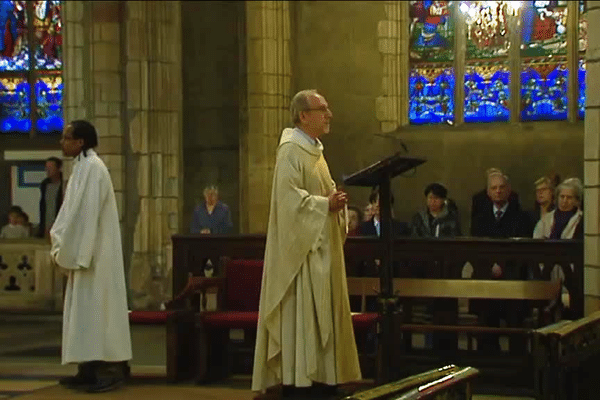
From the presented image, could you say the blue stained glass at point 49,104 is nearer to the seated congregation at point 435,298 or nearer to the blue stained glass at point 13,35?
the blue stained glass at point 13,35

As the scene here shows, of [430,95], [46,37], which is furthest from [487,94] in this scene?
[46,37]

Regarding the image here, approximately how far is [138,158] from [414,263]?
17.4ft

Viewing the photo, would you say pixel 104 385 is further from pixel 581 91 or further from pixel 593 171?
pixel 581 91

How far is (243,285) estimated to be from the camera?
877 centimetres

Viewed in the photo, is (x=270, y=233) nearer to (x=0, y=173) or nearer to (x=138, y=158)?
(x=138, y=158)

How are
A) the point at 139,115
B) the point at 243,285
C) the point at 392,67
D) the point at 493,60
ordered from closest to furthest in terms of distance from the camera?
the point at 243,285 < the point at 139,115 < the point at 493,60 < the point at 392,67

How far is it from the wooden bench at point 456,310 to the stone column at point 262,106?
193 inches

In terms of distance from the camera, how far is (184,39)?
14109mm

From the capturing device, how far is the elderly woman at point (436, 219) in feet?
33.1

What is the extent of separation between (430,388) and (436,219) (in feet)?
21.0

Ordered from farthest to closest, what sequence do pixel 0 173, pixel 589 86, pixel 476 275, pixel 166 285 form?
pixel 0 173 → pixel 166 285 → pixel 476 275 → pixel 589 86

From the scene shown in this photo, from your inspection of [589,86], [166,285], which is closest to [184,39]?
[166,285]

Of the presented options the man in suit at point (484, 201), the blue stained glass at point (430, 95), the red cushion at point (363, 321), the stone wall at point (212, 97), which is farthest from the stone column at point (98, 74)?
the red cushion at point (363, 321)

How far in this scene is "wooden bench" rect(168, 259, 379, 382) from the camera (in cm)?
834
